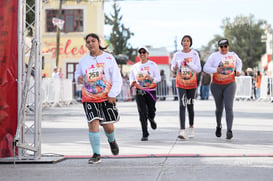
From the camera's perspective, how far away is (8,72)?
786cm

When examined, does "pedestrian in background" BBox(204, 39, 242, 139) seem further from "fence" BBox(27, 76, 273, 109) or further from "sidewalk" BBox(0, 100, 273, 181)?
"fence" BBox(27, 76, 273, 109)

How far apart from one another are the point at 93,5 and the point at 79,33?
84.8 inches

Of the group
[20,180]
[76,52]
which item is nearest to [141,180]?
[20,180]

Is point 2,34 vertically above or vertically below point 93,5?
below

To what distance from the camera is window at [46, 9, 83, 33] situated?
40.2 m

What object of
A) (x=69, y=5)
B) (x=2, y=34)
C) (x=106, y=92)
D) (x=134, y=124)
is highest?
(x=69, y=5)

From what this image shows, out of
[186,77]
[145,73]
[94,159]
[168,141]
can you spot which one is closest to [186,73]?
[186,77]

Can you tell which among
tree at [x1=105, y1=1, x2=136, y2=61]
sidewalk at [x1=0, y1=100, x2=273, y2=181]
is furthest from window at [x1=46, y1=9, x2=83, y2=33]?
tree at [x1=105, y1=1, x2=136, y2=61]

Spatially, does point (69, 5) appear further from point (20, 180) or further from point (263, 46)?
point (263, 46)

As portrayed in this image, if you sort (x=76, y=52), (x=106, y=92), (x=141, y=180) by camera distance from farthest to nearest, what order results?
(x=76, y=52) < (x=106, y=92) < (x=141, y=180)

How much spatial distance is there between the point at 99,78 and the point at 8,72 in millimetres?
1270

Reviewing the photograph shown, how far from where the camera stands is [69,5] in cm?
4022

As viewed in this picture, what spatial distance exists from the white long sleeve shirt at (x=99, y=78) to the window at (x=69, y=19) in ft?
108

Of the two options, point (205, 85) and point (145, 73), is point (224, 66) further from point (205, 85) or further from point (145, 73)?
point (205, 85)
